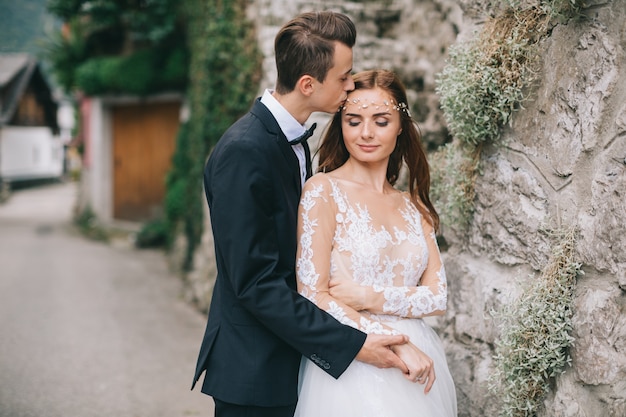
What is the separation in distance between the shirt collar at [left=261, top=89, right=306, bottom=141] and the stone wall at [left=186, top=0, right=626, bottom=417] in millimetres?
886

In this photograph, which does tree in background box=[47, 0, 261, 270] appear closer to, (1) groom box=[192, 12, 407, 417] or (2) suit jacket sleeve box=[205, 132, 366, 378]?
(1) groom box=[192, 12, 407, 417]

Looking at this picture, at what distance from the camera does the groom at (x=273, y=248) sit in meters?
1.99

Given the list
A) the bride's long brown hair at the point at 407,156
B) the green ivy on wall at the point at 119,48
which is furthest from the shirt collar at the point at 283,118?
the green ivy on wall at the point at 119,48

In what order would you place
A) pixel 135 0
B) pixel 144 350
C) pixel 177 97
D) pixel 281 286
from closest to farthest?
pixel 281 286 → pixel 144 350 → pixel 135 0 → pixel 177 97

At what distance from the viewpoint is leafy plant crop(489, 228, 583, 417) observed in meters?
2.10

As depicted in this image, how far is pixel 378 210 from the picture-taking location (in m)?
2.31

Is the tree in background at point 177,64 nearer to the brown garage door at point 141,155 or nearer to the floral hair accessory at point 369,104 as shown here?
the brown garage door at point 141,155

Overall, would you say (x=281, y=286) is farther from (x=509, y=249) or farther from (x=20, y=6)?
(x=20, y=6)

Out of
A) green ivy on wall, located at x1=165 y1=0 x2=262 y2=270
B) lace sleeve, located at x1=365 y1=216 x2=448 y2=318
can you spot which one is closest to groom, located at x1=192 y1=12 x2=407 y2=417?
lace sleeve, located at x1=365 y1=216 x2=448 y2=318

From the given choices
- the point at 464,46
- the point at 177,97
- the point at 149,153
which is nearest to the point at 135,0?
the point at 177,97

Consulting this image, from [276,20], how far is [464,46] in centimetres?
284

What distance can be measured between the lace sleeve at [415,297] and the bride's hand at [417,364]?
135 millimetres

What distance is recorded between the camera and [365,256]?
2203mm

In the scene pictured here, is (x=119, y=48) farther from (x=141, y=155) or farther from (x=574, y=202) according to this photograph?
(x=574, y=202)
